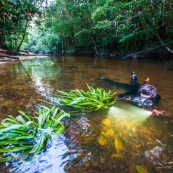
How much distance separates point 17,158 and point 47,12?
21.6 m

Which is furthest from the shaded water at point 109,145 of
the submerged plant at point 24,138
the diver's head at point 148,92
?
the diver's head at point 148,92

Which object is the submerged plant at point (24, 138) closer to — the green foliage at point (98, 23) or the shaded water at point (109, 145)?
the shaded water at point (109, 145)

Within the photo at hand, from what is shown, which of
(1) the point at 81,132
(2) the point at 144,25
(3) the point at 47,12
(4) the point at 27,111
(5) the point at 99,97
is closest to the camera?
(1) the point at 81,132

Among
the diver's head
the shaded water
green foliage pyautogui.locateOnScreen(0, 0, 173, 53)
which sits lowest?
the shaded water

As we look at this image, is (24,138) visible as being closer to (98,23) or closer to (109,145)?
(109,145)

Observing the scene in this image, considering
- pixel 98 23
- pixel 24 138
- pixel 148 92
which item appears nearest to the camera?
pixel 24 138

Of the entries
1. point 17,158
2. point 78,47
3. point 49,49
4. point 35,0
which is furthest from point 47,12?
point 17,158

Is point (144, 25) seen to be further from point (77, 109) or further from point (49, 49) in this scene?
point (49, 49)

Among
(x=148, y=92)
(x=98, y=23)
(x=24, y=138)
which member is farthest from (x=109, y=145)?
(x=98, y=23)

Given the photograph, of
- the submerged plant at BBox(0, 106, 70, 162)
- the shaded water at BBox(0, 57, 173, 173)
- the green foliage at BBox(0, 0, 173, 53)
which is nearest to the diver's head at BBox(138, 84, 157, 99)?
the shaded water at BBox(0, 57, 173, 173)

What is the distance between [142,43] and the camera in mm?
17578

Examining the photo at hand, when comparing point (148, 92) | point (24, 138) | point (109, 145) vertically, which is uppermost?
point (148, 92)

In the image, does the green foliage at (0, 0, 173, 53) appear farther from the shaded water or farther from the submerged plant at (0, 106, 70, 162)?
the shaded water

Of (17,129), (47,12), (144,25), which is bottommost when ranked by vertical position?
(17,129)
